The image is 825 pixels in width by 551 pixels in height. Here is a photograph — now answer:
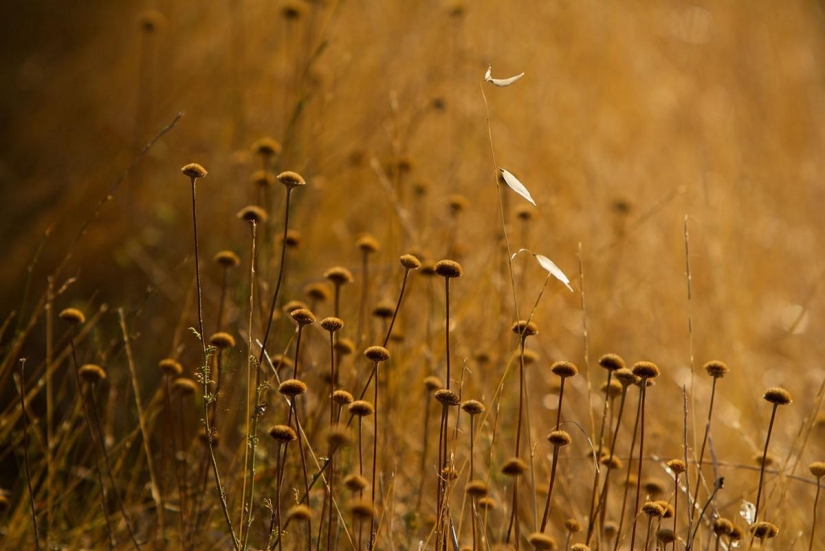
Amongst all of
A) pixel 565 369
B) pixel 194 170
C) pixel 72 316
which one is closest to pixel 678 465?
pixel 565 369

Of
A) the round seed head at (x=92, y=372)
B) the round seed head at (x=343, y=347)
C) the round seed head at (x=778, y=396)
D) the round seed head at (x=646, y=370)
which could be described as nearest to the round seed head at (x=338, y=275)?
the round seed head at (x=343, y=347)

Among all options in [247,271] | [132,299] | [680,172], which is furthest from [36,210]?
[680,172]

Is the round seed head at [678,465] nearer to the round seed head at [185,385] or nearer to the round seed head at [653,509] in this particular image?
the round seed head at [653,509]

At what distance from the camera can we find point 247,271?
1.68 metres

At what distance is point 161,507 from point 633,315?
5.21ft

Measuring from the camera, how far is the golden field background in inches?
70.2

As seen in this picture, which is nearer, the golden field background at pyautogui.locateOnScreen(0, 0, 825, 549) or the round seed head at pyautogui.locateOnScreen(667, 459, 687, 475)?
the round seed head at pyautogui.locateOnScreen(667, 459, 687, 475)

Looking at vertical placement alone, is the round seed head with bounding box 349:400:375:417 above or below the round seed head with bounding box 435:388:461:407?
below

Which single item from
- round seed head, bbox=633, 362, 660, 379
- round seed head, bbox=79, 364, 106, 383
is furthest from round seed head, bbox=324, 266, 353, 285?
round seed head, bbox=633, 362, 660, 379

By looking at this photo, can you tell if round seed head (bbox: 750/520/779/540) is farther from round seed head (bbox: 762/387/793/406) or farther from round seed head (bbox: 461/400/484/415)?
round seed head (bbox: 461/400/484/415)

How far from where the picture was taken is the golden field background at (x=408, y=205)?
1782mm

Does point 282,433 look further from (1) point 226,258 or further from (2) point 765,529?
(2) point 765,529

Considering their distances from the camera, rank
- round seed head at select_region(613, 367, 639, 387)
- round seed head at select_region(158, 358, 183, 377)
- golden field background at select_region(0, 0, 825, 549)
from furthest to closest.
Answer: golden field background at select_region(0, 0, 825, 549) → round seed head at select_region(158, 358, 183, 377) → round seed head at select_region(613, 367, 639, 387)

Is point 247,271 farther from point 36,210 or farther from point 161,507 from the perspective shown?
point 36,210
